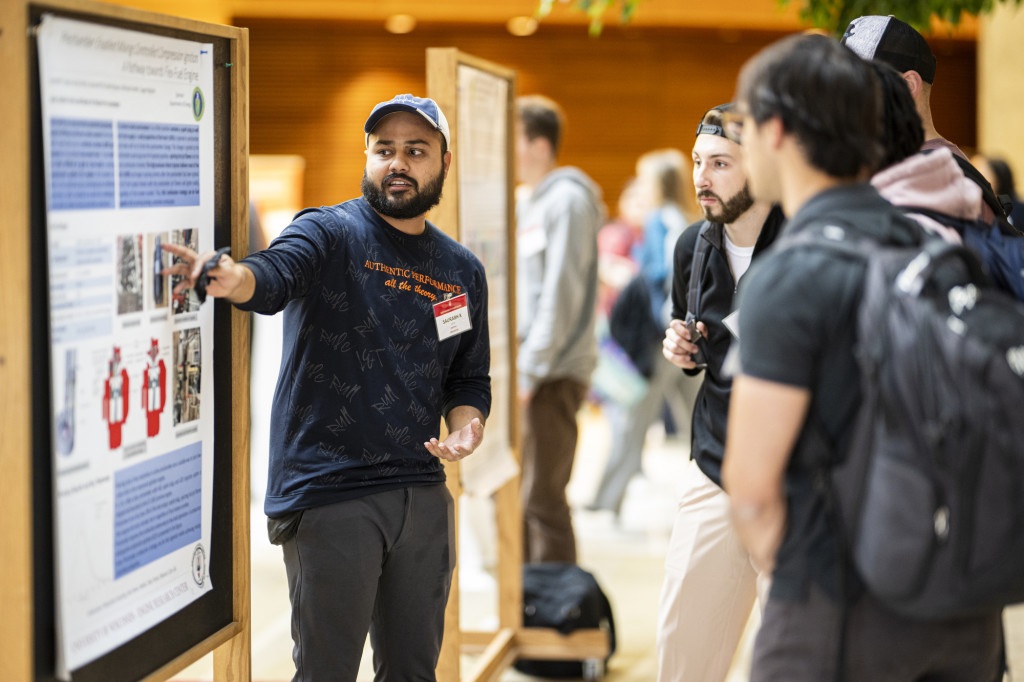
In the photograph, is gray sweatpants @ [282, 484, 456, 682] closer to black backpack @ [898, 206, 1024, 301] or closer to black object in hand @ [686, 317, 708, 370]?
black object in hand @ [686, 317, 708, 370]

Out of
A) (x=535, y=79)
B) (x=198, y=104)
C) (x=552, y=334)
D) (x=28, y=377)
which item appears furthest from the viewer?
(x=535, y=79)

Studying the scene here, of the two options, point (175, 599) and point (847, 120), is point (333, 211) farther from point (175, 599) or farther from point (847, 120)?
point (847, 120)

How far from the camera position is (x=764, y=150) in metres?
1.45

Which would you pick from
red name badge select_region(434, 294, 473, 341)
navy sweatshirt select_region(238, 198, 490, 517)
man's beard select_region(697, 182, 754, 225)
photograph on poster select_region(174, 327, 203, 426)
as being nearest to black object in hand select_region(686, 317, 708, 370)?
man's beard select_region(697, 182, 754, 225)

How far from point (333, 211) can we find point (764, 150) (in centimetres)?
96

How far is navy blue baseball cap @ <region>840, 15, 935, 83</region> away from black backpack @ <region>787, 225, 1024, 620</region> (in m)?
0.92

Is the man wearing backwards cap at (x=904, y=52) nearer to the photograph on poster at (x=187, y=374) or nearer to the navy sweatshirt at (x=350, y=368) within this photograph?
the navy sweatshirt at (x=350, y=368)

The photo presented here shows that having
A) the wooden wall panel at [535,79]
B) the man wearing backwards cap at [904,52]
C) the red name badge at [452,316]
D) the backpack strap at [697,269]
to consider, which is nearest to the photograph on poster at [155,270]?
the red name badge at [452,316]

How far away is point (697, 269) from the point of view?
8.11ft

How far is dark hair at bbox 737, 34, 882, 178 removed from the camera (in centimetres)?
140

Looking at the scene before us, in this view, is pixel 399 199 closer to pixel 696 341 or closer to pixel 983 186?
pixel 696 341

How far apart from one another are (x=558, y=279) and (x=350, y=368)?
6.62 ft

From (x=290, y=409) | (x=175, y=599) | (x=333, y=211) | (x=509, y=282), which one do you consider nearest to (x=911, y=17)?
(x=509, y=282)

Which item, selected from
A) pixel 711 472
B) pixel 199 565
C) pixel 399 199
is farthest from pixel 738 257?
pixel 199 565
